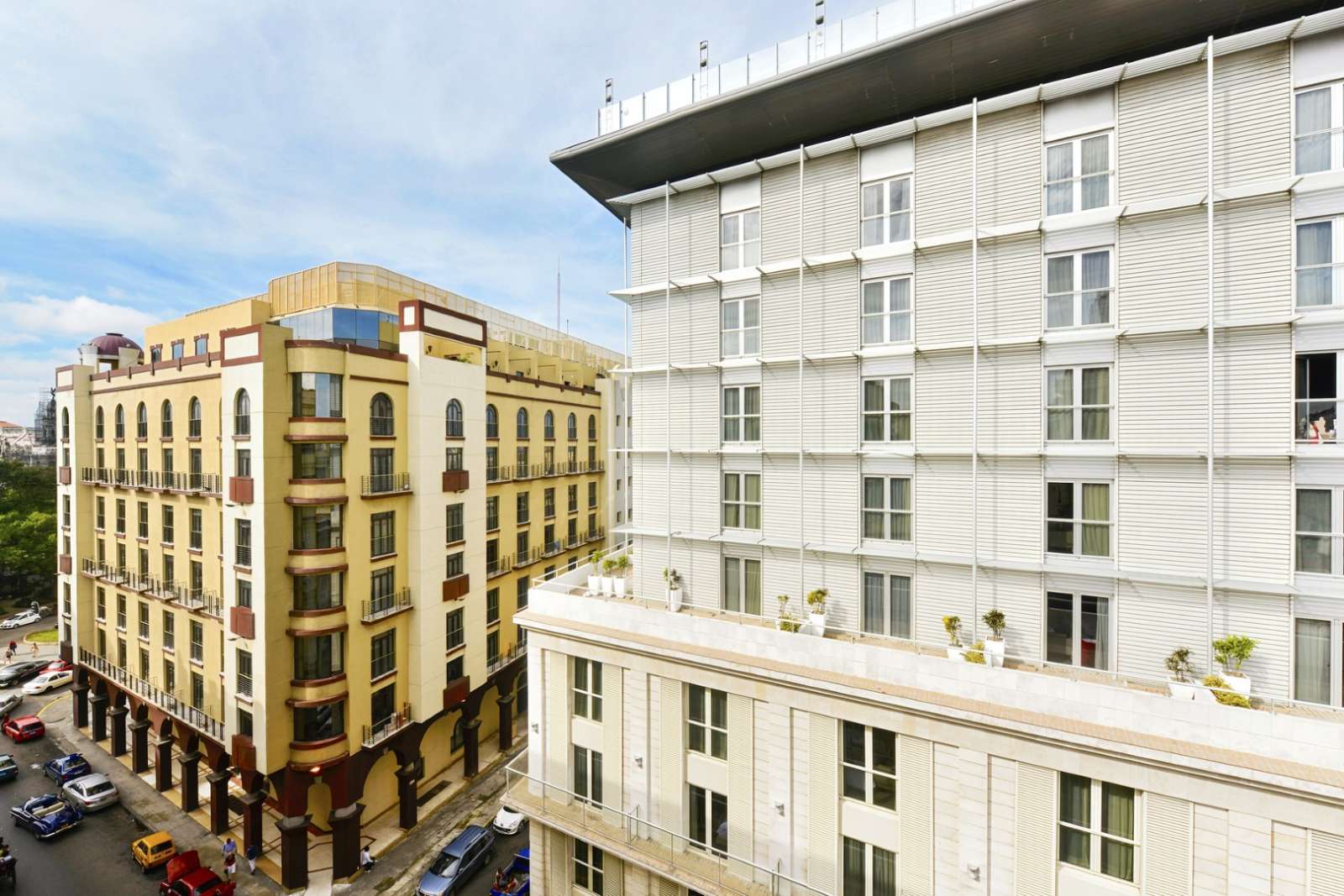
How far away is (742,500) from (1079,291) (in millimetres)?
10333

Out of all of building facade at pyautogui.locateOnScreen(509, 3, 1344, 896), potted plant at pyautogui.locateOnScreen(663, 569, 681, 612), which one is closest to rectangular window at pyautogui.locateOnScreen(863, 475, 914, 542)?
building facade at pyautogui.locateOnScreen(509, 3, 1344, 896)

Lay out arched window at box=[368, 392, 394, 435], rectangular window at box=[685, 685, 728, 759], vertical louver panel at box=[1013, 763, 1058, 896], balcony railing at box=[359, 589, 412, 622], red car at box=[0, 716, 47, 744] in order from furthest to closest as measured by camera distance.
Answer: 1. red car at box=[0, 716, 47, 744]
2. arched window at box=[368, 392, 394, 435]
3. balcony railing at box=[359, 589, 412, 622]
4. rectangular window at box=[685, 685, 728, 759]
5. vertical louver panel at box=[1013, 763, 1058, 896]

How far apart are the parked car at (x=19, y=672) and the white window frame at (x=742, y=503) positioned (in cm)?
5403

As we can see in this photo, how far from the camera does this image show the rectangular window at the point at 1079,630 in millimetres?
13500

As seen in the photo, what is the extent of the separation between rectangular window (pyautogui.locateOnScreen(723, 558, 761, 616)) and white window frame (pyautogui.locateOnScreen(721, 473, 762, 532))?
43.8 inches

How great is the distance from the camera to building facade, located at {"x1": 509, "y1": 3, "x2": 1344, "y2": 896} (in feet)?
38.3

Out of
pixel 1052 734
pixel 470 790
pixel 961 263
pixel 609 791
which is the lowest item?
pixel 470 790

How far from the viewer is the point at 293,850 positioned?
21.5m

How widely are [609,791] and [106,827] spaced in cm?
2591

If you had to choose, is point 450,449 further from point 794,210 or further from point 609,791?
point 794,210

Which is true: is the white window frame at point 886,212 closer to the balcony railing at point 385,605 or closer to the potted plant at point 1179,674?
the potted plant at point 1179,674

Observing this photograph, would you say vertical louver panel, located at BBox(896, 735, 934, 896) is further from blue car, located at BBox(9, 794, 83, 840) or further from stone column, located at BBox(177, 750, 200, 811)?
blue car, located at BBox(9, 794, 83, 840)

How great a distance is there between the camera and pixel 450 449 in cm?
2714

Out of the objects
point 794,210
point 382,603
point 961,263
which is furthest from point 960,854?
point 382,603
